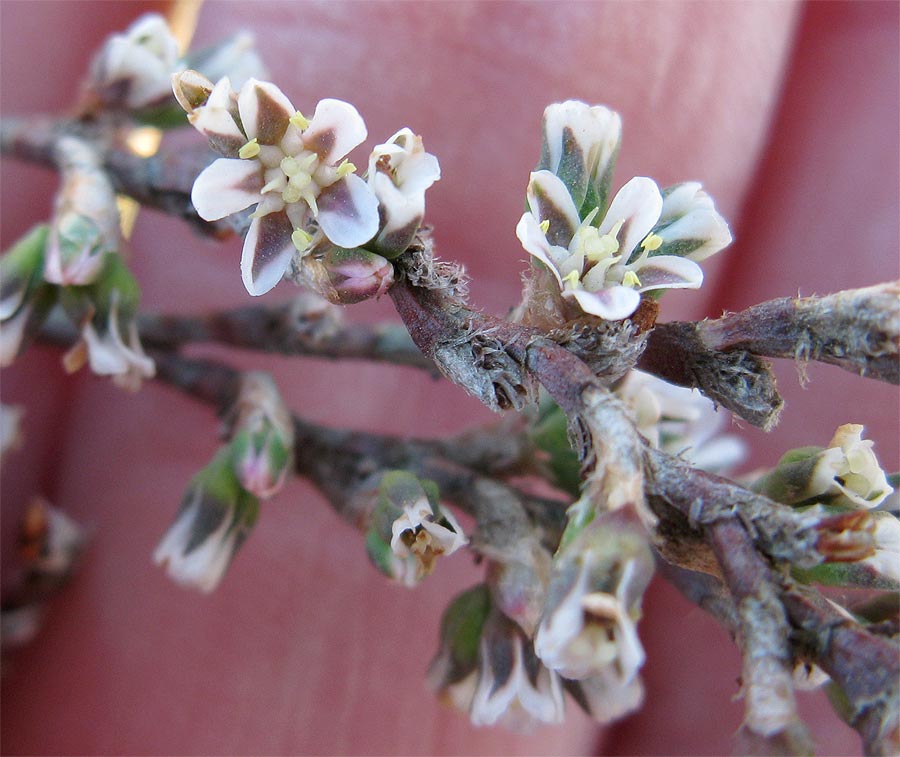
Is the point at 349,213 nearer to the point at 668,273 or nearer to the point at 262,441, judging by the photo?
the point at 668,273

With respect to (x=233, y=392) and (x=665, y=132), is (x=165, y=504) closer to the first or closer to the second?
(x=233, y=392)

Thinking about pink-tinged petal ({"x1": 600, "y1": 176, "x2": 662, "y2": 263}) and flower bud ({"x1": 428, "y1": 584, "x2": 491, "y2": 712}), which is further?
flower bud ({"x1": 428, "y1": 584, "x2": 491, "y2": 712})

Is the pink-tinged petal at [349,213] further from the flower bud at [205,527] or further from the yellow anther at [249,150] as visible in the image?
the flower bud at [205,527]

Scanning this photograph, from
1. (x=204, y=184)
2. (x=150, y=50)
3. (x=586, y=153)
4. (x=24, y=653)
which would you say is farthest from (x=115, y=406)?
(x=586, y=153)

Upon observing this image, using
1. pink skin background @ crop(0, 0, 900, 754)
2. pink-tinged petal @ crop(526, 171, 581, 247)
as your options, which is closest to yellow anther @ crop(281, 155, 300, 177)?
pink-tinged petal @ crop(526, 171, 581, 247)

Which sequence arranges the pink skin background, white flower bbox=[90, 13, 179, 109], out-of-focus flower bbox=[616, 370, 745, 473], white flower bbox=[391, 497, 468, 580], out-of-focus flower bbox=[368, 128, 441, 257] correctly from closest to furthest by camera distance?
out-of-focus flower bbox=[368, 128, 441, 257] → white flower bbox=[391, 497, 468, 580] → out-of-focus flower bbox=[616, 370, 745, 473] → white flower bbox=[90, 13, 179, 109] → the pink skin background

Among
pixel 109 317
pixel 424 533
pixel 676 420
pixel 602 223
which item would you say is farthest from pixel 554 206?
pixel 109 317

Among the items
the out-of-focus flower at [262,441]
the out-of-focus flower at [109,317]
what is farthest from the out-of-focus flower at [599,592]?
the out-of-focus flower at [109,317]

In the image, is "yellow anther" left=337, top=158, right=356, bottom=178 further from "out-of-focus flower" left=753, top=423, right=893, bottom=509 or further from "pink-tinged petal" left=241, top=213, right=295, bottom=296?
"out-of-focus flower" left=753, top=423, right=893, bottom=509
